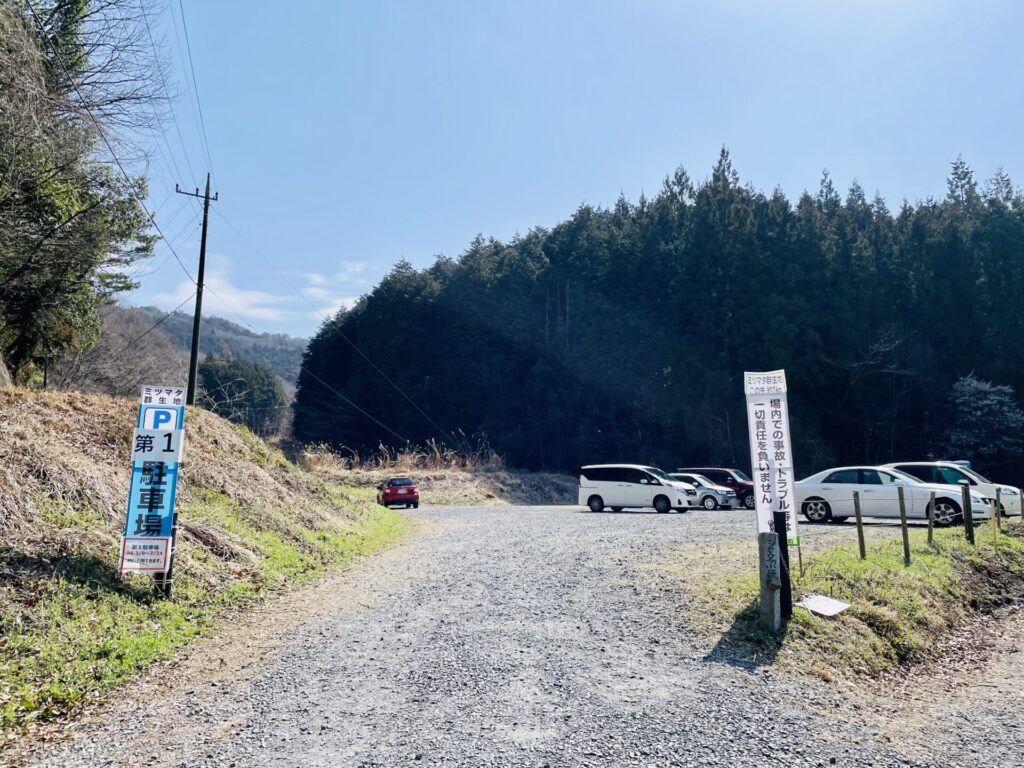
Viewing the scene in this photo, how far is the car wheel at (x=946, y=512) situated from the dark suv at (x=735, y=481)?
30.8 ft

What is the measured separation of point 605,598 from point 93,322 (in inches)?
741

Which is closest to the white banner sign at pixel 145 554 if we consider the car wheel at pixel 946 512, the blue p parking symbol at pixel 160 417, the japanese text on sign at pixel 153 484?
the japanese text on sign at pixel 153 484

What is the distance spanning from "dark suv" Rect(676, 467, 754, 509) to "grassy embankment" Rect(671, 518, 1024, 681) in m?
12.1

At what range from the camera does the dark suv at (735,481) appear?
24.1 m

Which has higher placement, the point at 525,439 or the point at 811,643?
the point at 525,439

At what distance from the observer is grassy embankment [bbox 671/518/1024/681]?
6.25 meters

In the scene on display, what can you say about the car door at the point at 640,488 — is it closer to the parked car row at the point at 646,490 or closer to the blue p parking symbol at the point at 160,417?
the parked car row at the point at 646,490

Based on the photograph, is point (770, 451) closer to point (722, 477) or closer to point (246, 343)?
point (722, 477)

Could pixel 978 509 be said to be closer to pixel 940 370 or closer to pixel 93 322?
pixel 93 322

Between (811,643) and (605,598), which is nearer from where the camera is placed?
(811,643)

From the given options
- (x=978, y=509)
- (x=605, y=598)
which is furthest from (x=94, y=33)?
(x=978, y=509)

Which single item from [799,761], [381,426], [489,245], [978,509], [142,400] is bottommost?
[799,761]

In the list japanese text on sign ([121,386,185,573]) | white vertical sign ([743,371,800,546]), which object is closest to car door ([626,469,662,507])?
white vertical sign ([743,371,800,546])

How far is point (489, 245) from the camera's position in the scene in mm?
59188
